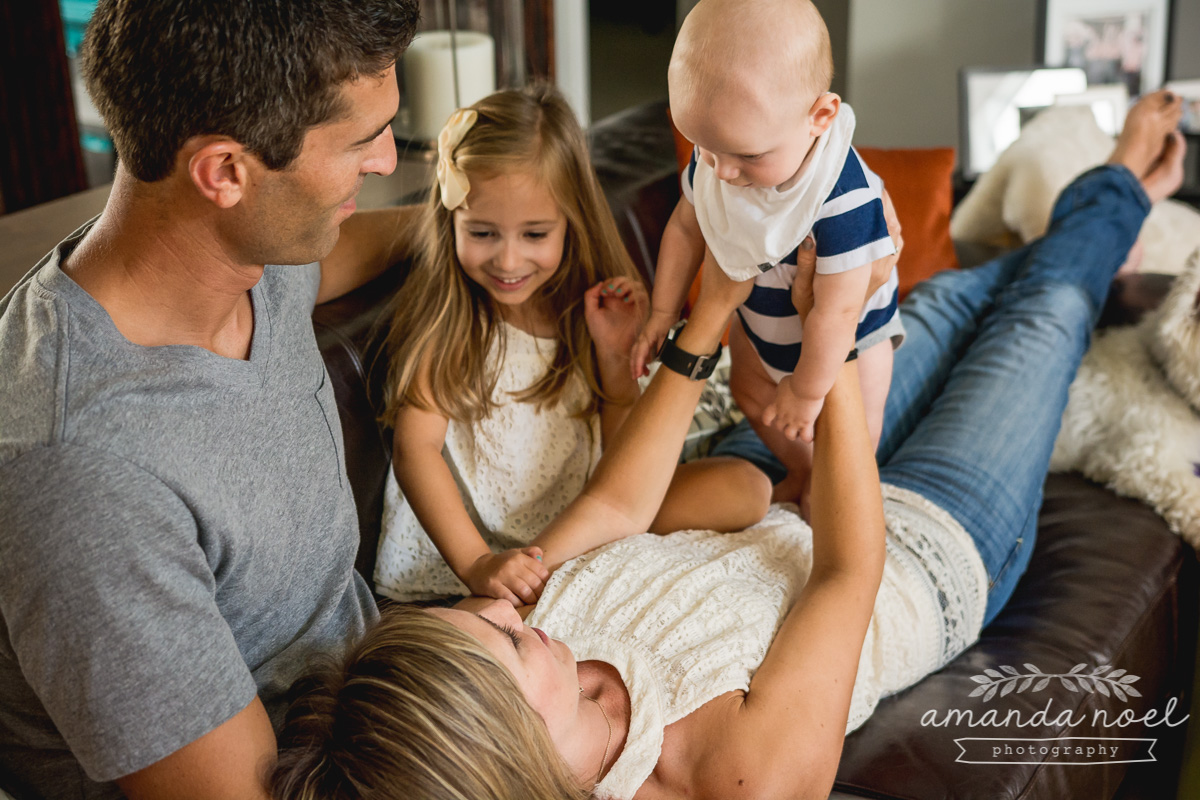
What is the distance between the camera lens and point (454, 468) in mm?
1671

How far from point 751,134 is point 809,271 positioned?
23cm

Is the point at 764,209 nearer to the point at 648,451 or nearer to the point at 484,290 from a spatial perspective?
the point at 648,451

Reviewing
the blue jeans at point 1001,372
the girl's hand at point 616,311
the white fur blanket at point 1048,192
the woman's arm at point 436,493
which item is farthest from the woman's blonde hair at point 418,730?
the white fur blanket at point 1048,192

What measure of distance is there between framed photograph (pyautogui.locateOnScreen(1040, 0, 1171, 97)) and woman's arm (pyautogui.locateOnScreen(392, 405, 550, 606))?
306 centimetres

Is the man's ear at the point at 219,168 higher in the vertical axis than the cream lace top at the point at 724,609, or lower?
higher

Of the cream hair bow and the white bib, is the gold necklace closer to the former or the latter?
the white bib

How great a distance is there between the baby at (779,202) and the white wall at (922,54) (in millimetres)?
2773

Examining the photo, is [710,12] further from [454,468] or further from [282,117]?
[454,468]

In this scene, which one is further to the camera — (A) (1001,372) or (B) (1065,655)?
(A) (1001,372)

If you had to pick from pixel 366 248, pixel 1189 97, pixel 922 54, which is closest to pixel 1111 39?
pixel 1189 97

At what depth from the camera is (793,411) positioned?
1.33 metres

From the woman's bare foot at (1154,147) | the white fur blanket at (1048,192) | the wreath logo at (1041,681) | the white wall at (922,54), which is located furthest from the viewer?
the white wall at (922,54)

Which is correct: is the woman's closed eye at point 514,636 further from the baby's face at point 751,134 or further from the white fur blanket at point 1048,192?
the white fur blanket at point 1048,192

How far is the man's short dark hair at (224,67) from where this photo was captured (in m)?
0.87
